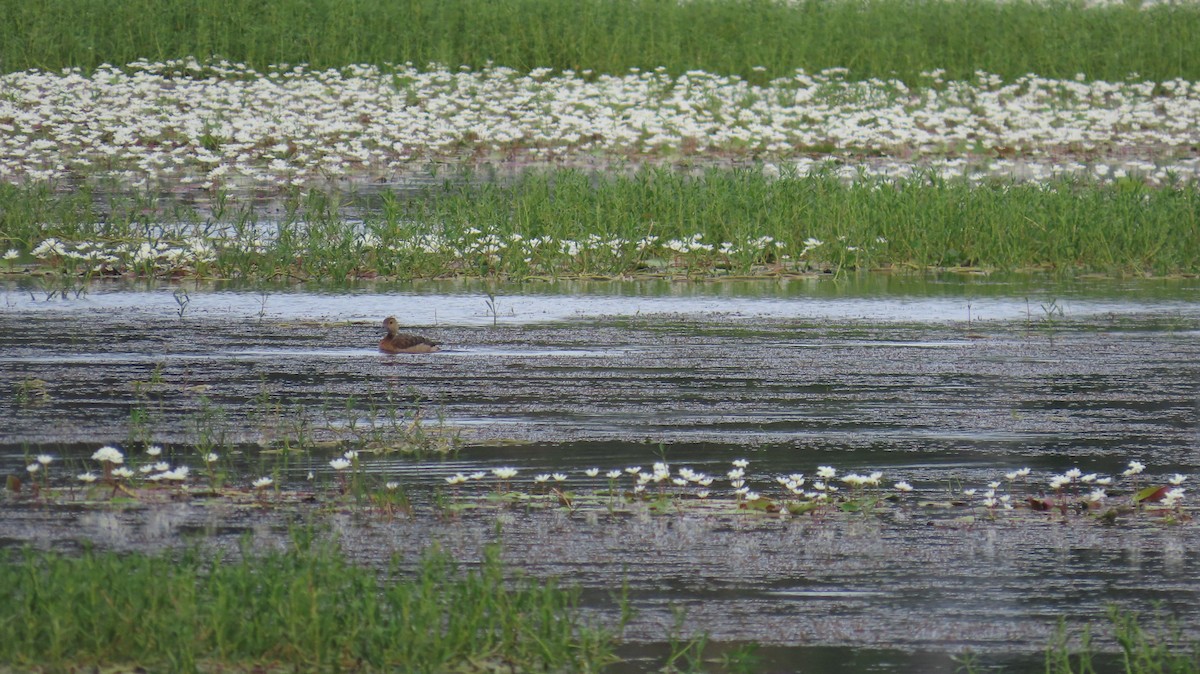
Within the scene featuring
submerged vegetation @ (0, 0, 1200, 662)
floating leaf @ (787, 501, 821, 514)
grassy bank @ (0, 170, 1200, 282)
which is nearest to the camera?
submerged vegetation @ (0, 0, 1200, 662)

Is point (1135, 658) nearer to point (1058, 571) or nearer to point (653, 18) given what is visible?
point (1058, 571)

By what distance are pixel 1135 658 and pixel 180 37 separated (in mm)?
23624

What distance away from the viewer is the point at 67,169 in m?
20.1

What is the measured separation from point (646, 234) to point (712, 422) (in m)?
6.50

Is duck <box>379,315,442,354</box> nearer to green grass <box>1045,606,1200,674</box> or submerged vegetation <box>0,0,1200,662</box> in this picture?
submerged vegetation <box>0,0,1200,662</box>

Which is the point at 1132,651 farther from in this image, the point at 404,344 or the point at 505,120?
the point at 505,120

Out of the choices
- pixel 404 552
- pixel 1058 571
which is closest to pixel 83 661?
pixel 404 552

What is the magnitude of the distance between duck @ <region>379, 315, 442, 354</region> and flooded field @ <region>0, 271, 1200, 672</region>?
0.22ft

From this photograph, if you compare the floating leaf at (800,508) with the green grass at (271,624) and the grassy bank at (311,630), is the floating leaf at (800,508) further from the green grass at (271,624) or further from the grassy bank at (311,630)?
the green grass at (271,624)

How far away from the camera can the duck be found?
34.6ft

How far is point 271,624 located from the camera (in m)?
5.18

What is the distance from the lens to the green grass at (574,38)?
27.0 meters

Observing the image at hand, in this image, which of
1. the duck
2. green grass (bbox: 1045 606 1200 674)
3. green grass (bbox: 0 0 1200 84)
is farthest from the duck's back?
green grass (bbox: 0 0 1200 84)

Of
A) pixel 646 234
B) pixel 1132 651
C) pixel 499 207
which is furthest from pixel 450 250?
pixel 1132 651
